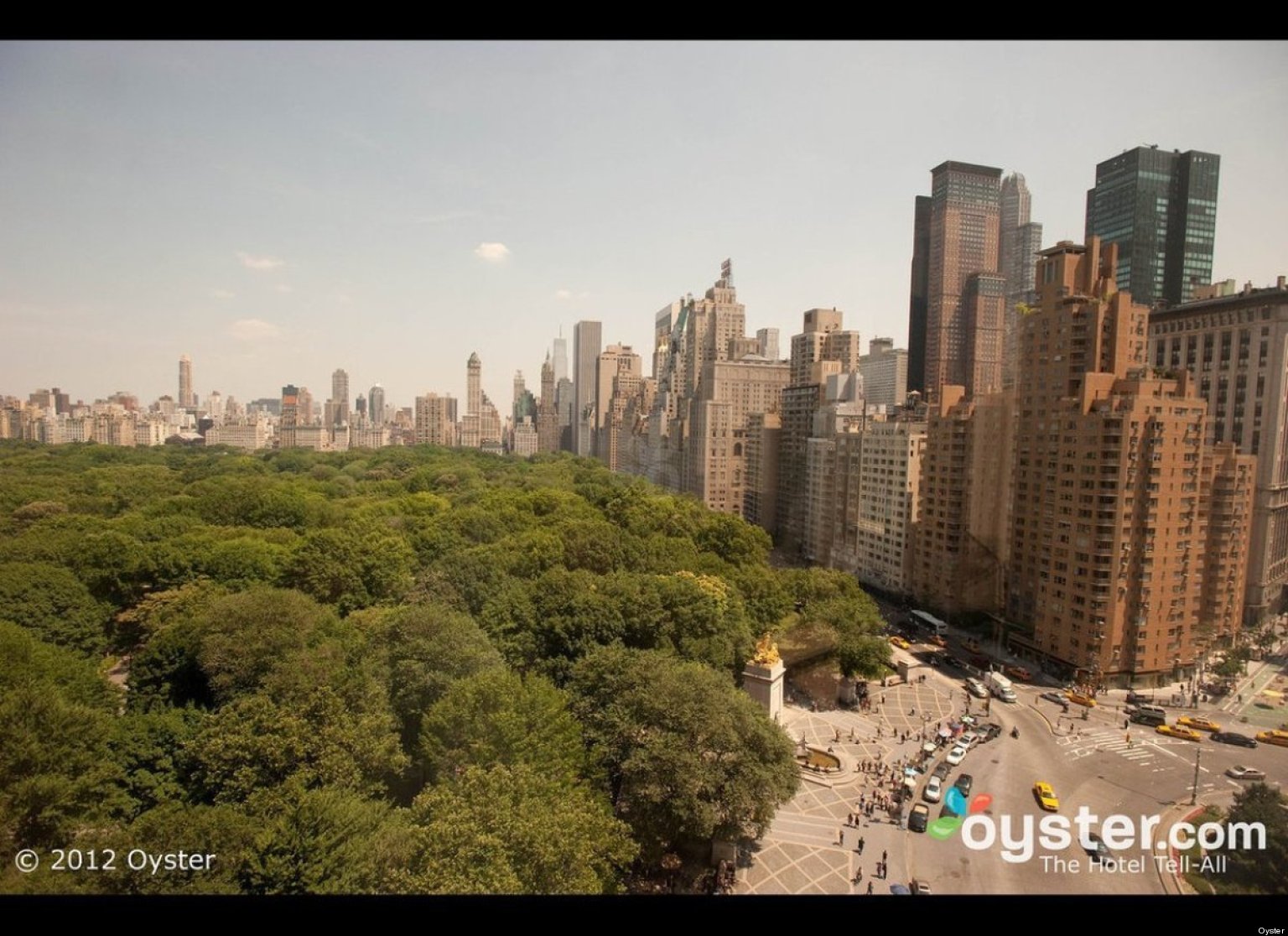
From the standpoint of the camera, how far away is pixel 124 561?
909cm

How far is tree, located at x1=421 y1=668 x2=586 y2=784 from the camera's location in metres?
4.89

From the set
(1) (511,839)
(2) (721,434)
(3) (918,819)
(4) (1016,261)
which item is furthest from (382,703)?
(2) (721,434)

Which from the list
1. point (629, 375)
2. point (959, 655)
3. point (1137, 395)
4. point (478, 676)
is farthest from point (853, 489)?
point (478, 676)

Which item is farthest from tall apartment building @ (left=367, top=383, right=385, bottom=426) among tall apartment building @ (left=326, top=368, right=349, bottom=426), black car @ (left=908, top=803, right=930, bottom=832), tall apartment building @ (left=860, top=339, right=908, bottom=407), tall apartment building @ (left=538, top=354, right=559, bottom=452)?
tall apartment building @ (left=860, top=339, right=908, bottom=407)

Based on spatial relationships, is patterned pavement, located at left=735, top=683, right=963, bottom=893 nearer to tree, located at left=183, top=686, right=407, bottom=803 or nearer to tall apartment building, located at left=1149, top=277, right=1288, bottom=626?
tree, located at left=183, top=686, right=407, bottom=803

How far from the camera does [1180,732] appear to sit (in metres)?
7.90

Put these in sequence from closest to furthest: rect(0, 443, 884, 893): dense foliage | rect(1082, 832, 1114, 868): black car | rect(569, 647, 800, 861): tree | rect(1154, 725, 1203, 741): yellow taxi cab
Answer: rect(1082, 832, 1114, 868): black car
rect(0, 443, 884, 893): dense foliage
rect(569, 647, 800, 861): tree
rect(1154, 725, 1203, 741): yellow taxi cab

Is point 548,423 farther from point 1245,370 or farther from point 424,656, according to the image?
point 1245,370

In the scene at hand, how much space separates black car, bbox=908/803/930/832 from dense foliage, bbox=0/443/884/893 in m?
1.47

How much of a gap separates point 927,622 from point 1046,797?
20.4 ft

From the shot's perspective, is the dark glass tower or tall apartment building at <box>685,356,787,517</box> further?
tall apartment building at <box>685,356,787,517</box>

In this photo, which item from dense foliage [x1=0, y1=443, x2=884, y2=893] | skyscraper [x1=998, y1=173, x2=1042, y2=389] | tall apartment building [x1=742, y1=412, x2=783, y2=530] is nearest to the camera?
dense foliage [x1=0, y1=443, x2=884, y2=893]
